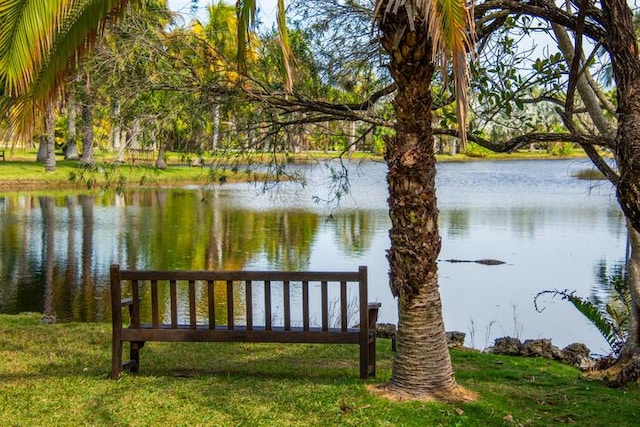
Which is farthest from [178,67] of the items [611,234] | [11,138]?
[611,234]

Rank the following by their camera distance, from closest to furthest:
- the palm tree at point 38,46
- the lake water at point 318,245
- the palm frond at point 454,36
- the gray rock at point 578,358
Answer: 1. the palm frond at point 454,36
2. the palm tree at point 38,46
3. the gray rock at point 578,358
4. the lake water at point 318,245

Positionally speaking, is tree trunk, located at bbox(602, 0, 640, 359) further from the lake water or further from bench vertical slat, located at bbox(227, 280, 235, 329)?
the lake water

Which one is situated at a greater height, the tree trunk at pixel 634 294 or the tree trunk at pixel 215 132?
the tree trunk at pixel 215 132

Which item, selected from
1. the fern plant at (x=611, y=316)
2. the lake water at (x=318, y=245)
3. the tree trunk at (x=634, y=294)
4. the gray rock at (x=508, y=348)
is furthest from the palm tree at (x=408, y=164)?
the lake water at (x=318, y=245)

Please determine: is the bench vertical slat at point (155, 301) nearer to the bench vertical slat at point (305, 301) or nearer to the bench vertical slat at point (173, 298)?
the bench vertical slat at point (173, 298)

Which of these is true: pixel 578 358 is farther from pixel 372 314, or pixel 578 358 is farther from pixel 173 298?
pixel 173 298

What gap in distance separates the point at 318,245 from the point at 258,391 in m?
16.6

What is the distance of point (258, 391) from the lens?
22.5 ft

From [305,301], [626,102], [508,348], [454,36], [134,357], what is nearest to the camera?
[454,36]

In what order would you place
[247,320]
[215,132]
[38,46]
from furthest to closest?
[215,132], [247,320], [38,46]

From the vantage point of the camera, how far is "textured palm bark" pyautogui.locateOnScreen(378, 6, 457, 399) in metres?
6.58

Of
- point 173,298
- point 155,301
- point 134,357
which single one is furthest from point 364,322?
point 134,357

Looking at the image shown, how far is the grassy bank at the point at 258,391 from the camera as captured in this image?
614 centimetres

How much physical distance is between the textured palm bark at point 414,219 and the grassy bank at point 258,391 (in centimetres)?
40
